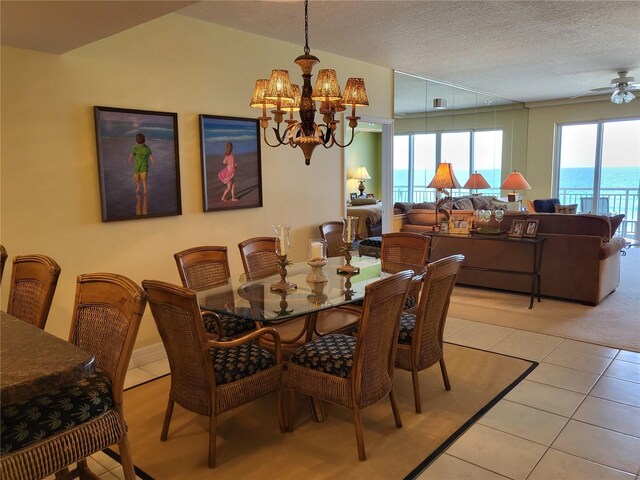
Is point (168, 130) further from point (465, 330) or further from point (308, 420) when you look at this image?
point (465, 330)

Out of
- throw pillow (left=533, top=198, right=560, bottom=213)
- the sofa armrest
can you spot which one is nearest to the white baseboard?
Answer: the sofa armrest

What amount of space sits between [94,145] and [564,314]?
14.3 ft

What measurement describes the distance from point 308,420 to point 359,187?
820 centimetres

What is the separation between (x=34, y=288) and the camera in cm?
219

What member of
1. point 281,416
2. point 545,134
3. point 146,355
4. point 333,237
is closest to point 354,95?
point 281,416

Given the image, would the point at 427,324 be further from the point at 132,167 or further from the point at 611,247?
the point at 611,247

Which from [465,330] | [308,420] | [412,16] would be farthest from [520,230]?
[308,420]

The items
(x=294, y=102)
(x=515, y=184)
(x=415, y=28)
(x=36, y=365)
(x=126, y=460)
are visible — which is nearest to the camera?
(x=36, y=365)

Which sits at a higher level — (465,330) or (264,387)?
(264,387)

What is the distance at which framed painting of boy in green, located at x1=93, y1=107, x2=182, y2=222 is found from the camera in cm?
338

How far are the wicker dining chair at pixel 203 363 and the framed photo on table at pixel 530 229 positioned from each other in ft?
11.6

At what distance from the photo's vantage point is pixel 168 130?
3.71 meters

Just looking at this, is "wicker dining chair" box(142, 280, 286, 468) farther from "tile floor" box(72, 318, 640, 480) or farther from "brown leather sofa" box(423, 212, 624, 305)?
"brown leather sofa" box(423, 212, 624, 305)

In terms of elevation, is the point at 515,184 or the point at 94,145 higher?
the point at 94,145
